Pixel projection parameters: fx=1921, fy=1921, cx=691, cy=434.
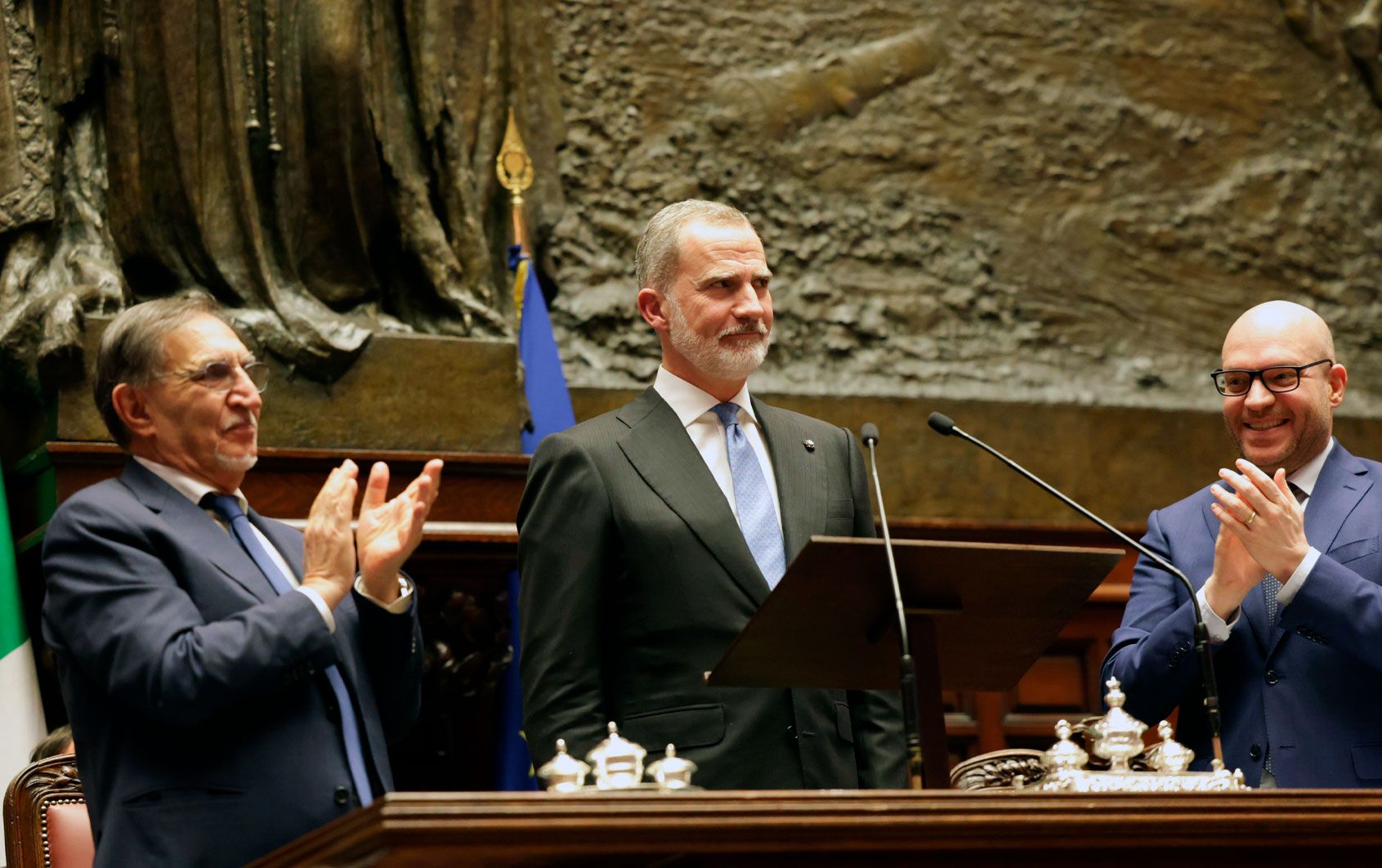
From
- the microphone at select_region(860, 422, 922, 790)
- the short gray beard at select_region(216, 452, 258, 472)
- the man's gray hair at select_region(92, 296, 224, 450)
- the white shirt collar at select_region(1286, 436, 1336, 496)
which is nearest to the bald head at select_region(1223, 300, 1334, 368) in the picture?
the white shirt collar at select_region(1286, 436, 1336, 496)

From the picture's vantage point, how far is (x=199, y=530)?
2.92m

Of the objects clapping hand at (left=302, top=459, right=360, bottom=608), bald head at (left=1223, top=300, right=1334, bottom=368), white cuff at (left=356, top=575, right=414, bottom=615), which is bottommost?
white cuff at (left=356, top=575, right=414, bottom=615)

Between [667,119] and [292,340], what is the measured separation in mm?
1657

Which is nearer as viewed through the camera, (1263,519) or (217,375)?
(217,375)

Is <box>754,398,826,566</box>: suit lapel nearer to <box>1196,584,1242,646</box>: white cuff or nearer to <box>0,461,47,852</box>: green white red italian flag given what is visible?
<box>1196,584,1242,646</box>: white cuff

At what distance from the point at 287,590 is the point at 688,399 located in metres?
0.89

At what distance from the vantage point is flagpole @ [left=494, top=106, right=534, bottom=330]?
5.06 m

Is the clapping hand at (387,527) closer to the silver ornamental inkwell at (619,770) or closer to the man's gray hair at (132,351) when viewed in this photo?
the man's gray hair at (132,351)

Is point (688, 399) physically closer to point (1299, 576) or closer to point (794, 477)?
point (794, 477)

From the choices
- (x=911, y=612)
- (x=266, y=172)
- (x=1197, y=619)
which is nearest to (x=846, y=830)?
(x=911, y=612)

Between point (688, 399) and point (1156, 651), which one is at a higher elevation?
point (688, 399)

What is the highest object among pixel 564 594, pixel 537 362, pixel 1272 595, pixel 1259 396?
pixel 537 362

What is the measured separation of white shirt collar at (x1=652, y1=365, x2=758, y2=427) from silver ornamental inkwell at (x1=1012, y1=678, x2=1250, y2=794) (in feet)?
3.28

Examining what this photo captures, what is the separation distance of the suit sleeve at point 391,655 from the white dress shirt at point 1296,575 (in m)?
1.29
